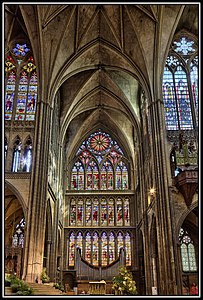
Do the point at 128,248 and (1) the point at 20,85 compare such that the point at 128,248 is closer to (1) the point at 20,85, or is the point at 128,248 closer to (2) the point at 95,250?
(2) the point at 95,250

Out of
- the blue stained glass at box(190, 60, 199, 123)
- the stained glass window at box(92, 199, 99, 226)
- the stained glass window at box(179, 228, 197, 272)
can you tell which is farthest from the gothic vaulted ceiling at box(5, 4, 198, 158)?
the stained glass window at box(179, 228, 197, 272)

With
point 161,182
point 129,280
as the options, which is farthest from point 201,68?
point 129,280

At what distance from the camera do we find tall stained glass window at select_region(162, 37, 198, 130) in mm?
24594

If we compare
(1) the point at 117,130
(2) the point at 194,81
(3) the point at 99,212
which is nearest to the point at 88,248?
(3) the point at 99,212

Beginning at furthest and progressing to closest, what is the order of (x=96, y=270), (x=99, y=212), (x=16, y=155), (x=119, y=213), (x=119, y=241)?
(x=119, y=213), (x=99, y=212), (x=119, y=241), (x=96, y=270), (x=16, y=155)

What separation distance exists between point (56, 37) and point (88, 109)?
11.0 metres

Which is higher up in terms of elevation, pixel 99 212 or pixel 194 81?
pixel 194 81

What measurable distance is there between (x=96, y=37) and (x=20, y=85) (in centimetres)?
784

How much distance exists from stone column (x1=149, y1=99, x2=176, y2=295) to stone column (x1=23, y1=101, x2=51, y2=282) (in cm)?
786

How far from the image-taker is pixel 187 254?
27703mm

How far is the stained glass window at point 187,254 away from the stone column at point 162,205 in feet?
21.9

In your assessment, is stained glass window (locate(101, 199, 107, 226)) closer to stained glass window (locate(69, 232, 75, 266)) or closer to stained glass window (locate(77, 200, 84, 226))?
stained glass window (locate(77, 200, 84, 226))

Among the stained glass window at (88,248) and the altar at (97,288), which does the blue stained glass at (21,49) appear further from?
the altar at (97,288)

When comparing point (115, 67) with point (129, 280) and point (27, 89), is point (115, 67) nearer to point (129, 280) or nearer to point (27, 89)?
point (27, 89)
